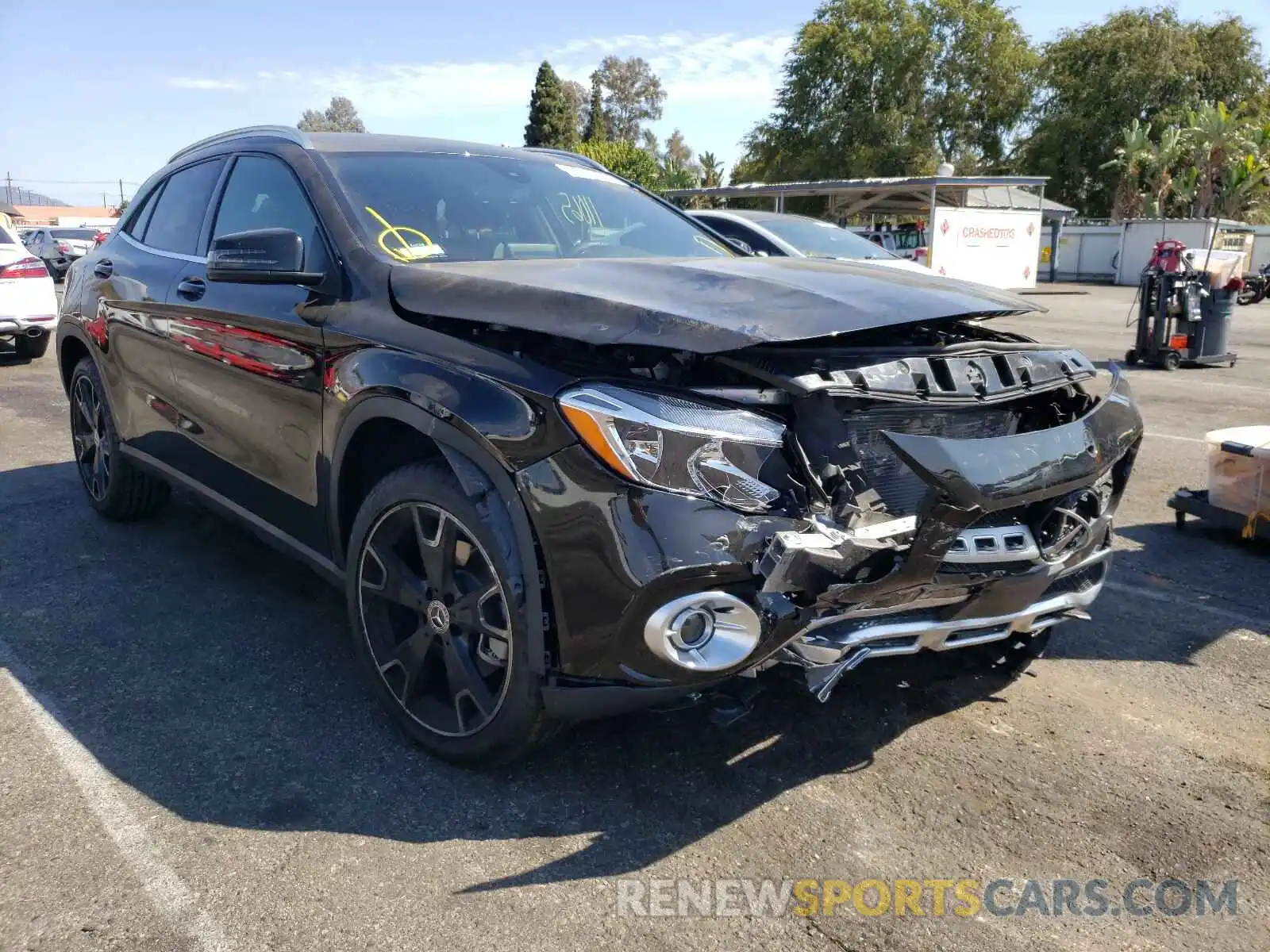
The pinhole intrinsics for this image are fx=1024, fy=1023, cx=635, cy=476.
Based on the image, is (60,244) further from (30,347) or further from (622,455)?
(622,455)

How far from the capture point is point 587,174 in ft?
14.2

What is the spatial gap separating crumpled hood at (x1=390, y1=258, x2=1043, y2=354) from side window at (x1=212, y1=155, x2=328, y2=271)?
463mm

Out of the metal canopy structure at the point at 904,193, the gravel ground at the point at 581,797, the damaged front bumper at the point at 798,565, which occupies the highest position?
the metal canopy structure at the point at 904,193

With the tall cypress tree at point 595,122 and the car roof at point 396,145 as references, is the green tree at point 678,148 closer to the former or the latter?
the tall cypress tree at point 595,122

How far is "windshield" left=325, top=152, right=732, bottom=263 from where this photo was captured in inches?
133

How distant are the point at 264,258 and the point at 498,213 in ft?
3.07

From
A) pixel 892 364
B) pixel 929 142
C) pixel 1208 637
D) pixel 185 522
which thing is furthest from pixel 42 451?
pixel 929 142

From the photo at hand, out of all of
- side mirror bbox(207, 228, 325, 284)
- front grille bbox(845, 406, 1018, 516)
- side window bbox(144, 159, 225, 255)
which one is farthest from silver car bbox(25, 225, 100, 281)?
front grille bbox(845, 406, 1018, 516)

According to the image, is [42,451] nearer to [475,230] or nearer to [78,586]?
[78,586]

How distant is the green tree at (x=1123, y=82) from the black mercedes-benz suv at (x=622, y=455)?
50479 mm

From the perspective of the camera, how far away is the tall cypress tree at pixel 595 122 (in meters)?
74.5

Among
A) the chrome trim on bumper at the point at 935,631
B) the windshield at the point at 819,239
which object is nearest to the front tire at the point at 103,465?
the chrome trim on bumper at the point at 935,631

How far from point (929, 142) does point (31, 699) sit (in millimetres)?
53382

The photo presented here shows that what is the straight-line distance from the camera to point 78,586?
172 inches
